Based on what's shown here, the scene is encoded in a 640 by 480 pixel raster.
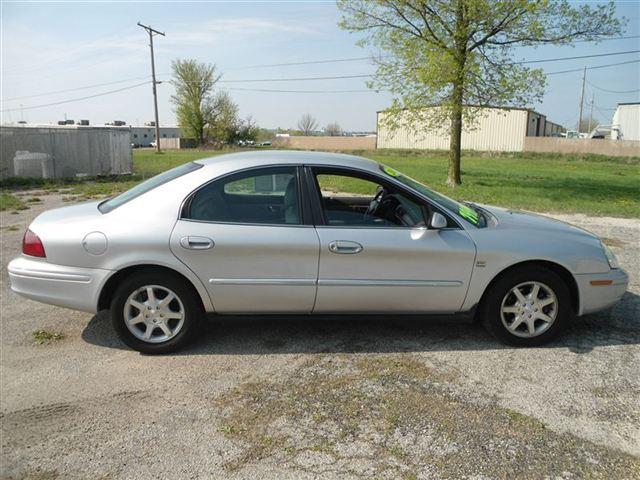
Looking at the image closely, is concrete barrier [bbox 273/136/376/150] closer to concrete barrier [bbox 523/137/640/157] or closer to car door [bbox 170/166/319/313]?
concrete barrier [bbox 523/137/640/157]

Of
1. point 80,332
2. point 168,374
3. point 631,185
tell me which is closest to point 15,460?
point 168,374

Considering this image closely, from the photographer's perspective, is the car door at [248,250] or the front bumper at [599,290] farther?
the front bumper at [599,290]

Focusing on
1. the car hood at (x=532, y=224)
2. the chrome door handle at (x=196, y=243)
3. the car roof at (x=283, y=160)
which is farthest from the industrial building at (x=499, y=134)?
the chrome door handle at (x=196, y=243)

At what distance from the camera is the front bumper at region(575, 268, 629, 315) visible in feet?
12.7

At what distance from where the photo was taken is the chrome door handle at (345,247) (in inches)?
144

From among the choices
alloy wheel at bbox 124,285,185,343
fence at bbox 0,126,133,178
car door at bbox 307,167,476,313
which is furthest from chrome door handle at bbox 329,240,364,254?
fence at bbox 0,126,133,178

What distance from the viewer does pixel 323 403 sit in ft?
10.2

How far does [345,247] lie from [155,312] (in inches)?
60.4

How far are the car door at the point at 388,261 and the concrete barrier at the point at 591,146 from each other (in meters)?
37.8

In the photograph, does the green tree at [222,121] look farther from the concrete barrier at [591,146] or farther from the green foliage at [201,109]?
the concrete barrier at [591,146]

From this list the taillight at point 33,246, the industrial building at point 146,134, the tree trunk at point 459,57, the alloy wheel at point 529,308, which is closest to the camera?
the taillight at point 33,246

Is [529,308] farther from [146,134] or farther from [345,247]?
[146,134]

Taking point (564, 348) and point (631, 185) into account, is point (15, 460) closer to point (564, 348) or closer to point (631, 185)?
point (564, 348)

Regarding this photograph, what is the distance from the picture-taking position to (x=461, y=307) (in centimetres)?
387
